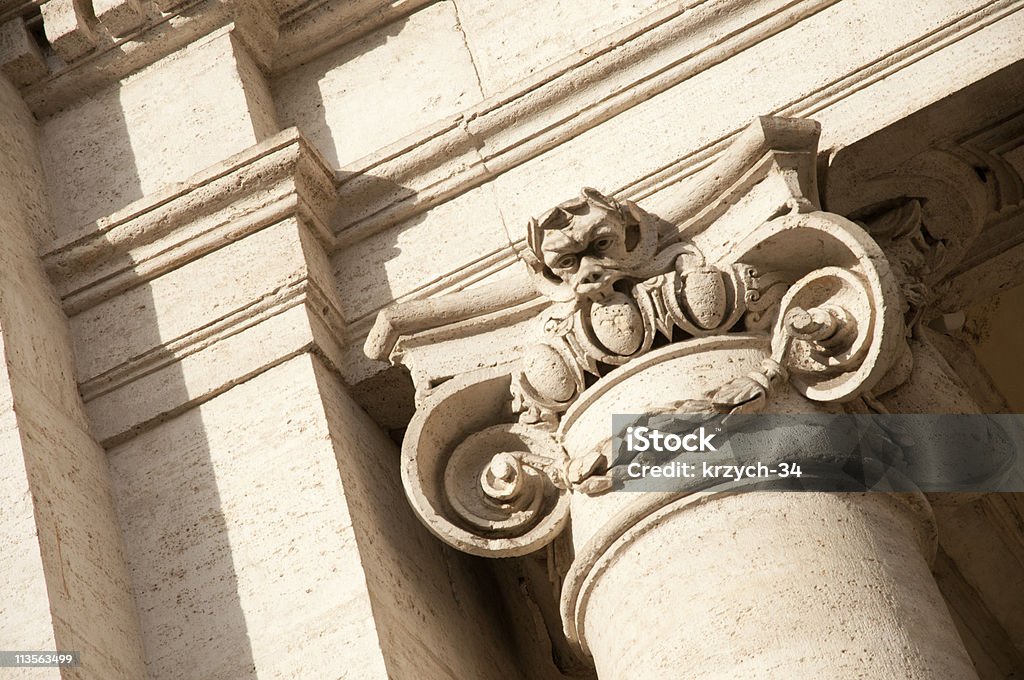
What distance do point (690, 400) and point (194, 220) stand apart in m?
1.97

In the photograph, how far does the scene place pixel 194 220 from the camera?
546 cm

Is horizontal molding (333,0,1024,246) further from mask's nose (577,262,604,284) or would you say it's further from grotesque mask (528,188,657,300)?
mask's nose (577,262,604,284)

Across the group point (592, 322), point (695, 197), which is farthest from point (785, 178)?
point (592, 322)

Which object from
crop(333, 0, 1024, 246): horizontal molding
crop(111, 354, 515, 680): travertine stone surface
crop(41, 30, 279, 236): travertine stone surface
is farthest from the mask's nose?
crop(41, 30, 279, 236): travertine stone surface

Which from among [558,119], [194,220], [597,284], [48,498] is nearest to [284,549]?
[48,498]

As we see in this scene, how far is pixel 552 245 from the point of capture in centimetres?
462

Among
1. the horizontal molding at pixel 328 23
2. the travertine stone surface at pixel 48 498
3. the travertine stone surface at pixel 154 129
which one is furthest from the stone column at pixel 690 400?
the horizontal molding at pixel 328 23

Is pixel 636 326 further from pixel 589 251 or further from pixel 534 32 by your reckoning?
pixel 534 32

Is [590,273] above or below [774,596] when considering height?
above

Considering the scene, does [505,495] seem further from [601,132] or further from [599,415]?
[601,132]

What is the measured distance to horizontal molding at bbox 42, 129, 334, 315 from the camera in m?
5.38

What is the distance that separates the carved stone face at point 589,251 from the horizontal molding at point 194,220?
1.13 m

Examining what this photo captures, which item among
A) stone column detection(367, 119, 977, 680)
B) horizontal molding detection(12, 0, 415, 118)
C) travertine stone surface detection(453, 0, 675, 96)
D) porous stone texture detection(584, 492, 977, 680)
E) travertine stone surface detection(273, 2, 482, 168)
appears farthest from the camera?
horizontal molding detection(12, 0, 415, 118)

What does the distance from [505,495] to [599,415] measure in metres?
Answer: 0.37
